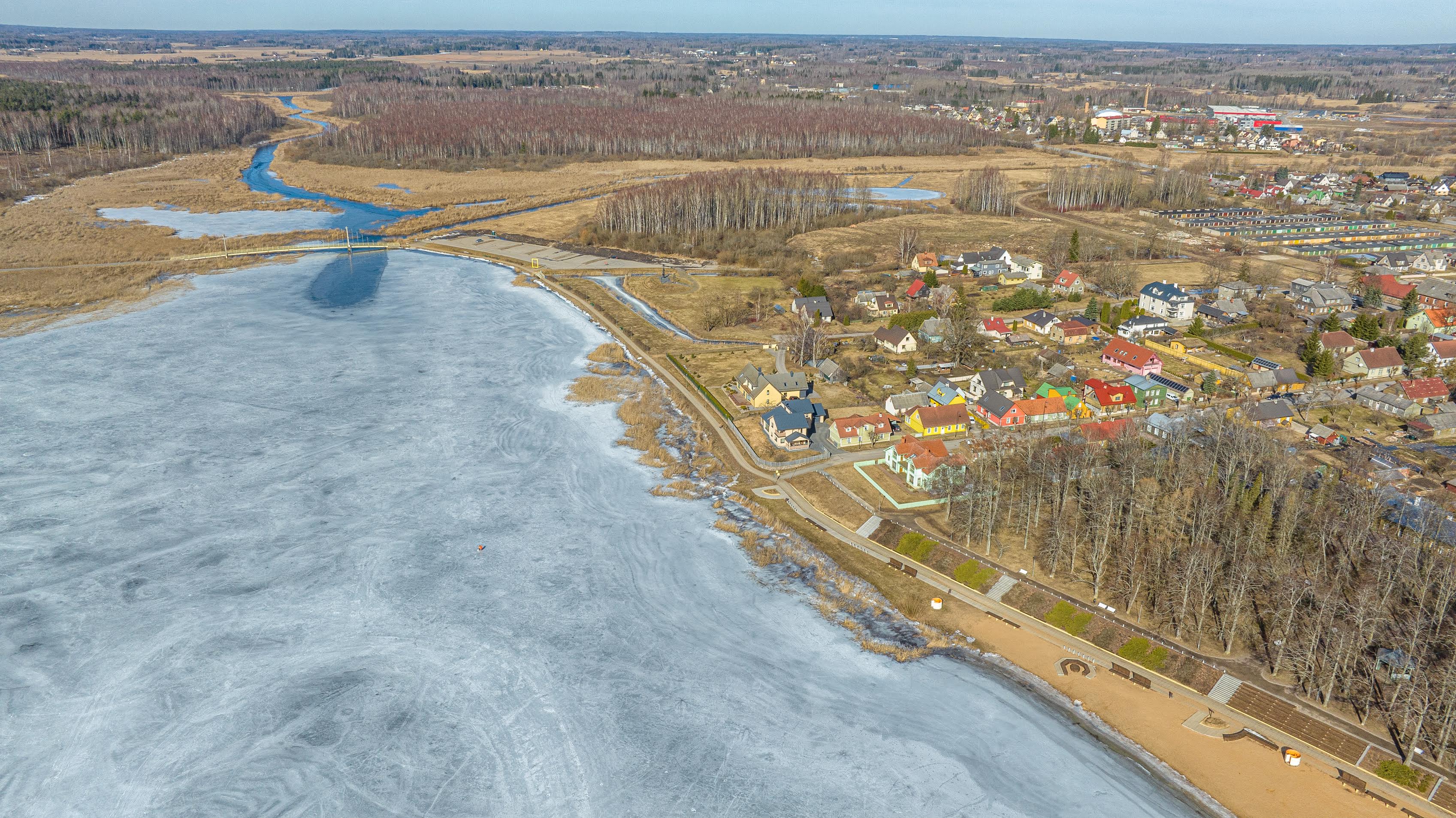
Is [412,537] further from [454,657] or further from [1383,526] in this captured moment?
[1383,526]

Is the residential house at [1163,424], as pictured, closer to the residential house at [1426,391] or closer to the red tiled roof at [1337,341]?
the residential house at [1426,391]

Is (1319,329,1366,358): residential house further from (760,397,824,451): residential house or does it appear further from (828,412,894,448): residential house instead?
A: (760,397,824,451): residential house

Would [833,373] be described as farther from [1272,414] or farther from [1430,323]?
[1430,323]

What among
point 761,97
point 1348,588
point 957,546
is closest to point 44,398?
point 957,546

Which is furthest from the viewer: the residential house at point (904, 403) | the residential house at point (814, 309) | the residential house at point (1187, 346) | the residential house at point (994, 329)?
the residential house at point (814, 309)

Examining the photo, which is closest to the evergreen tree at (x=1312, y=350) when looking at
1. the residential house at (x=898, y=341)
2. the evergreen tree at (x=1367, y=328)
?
the evergreen tree at (x=1367, y=328)

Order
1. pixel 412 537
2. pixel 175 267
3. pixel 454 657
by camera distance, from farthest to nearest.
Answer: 1. pixel 175 267
2. pixel 412 537
3. pixel 454 657
